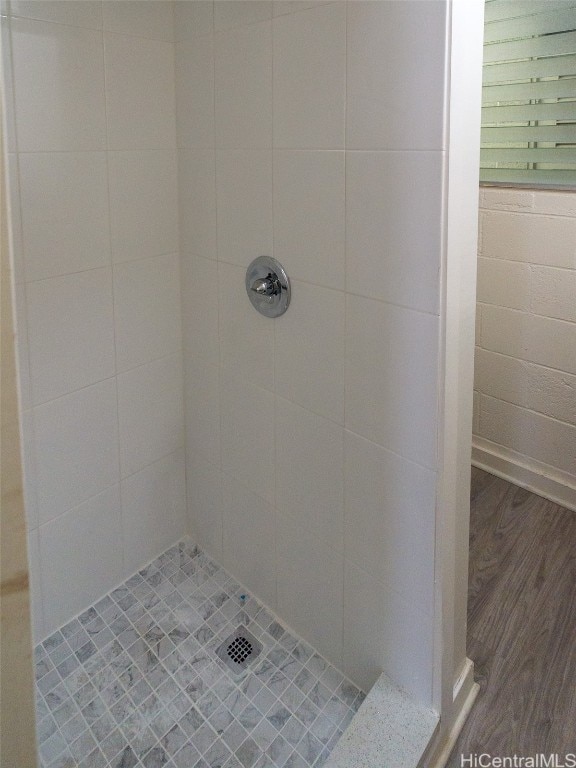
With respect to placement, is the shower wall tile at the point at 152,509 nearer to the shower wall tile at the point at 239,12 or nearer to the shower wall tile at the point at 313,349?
the shower wall tile at the point at 313,349

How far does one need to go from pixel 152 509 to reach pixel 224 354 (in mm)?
535

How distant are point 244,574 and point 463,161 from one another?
1.22 meters

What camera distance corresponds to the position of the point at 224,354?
1611mm

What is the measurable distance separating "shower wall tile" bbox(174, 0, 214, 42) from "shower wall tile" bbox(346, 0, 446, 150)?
0.47m

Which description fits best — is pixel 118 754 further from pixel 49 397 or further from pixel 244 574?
pixel 49 397

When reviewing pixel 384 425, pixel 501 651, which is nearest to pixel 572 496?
pixel 501 651

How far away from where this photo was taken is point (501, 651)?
5.45 ft

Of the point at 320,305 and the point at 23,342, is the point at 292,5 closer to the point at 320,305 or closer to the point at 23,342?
the point at 320,305

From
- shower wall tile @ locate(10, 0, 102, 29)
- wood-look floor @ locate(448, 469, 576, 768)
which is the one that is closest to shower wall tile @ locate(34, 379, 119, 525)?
shower wall tile @ locate(10, 0, 102, 29)

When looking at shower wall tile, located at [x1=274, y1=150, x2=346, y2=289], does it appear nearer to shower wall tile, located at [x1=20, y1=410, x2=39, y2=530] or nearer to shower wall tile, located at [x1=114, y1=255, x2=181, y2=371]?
shower wall tile, located at [x1=114, y1=255, x2=181, y2=371]

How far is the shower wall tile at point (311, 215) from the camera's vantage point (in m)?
1.21

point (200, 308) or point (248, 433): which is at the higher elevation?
point (200, 308)

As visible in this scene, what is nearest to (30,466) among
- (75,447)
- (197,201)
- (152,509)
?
(75,447)

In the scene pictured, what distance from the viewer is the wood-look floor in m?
1.43
